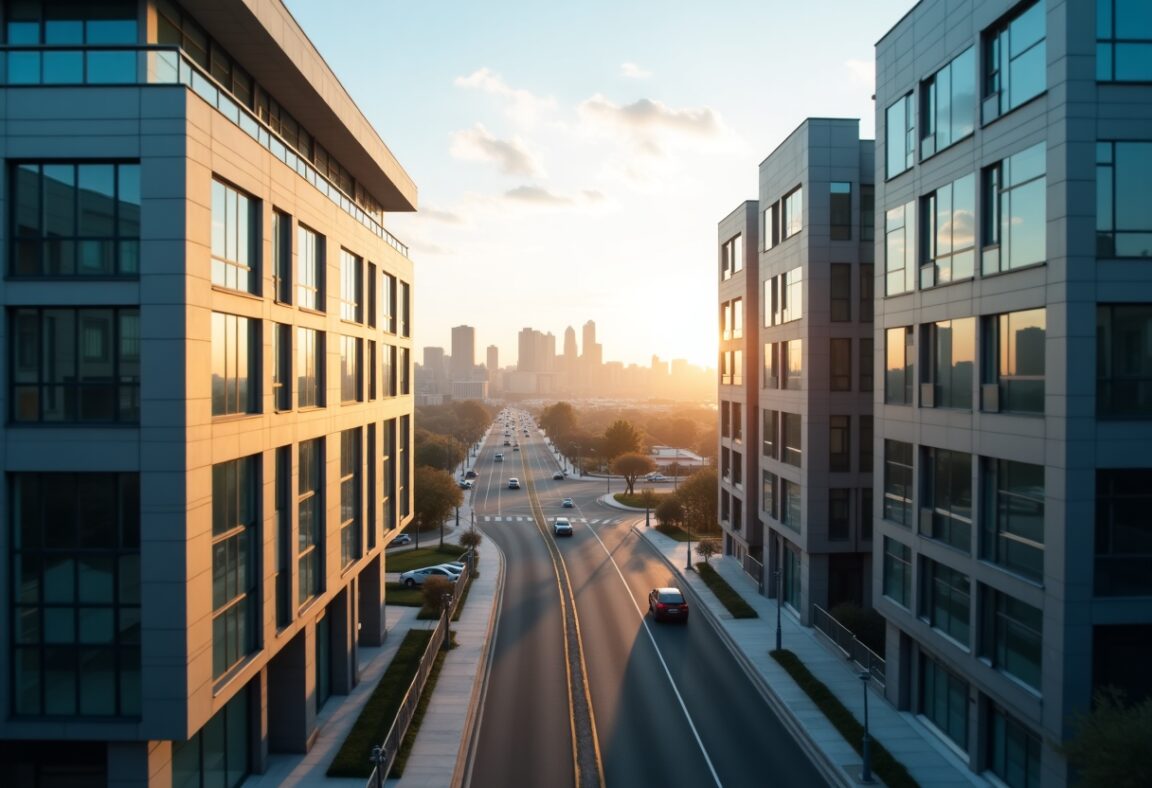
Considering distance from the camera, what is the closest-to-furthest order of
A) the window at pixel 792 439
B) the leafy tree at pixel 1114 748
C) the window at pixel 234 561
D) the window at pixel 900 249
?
1. the leafy tree at pixel 1114 748
2. the window at pixel 234 561
3. the window at pixel 900 249
4. the window at pixel 792 439

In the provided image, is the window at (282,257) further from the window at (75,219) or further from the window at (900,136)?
the window at (900,136)

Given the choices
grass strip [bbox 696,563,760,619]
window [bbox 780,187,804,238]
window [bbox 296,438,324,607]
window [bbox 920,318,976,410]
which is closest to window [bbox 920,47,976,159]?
window [bbox 920,318,976,410]

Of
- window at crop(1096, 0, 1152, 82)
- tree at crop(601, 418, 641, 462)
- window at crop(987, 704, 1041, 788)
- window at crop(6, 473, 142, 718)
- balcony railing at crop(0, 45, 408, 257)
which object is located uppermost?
window at crop(1096, 0, 1152, 82)

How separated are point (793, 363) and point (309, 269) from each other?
68.0 ft

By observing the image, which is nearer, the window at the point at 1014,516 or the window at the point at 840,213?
the window at the point at 1014,516

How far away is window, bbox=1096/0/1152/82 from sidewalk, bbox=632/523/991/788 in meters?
15.9

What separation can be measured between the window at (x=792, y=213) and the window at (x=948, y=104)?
10.4 meters

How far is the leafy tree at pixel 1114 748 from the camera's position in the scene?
11.7m

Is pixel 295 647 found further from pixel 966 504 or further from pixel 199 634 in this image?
pixel 966 504

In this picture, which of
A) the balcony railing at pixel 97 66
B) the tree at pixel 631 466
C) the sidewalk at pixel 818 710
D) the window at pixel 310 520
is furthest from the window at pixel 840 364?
the tree at pixel 631 466

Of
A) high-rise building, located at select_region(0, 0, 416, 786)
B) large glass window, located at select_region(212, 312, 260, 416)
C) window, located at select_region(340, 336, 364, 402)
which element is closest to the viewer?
high-rise building, located at select_region(0, 0, 416, 786)

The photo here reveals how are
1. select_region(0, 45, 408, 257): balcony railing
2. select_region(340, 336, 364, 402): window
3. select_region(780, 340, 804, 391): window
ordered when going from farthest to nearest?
select_region(780, 340, 804, 391): window, select_region(340, 336, 364, 402): window, select_region(0, 45, 408, 257): balcony railing

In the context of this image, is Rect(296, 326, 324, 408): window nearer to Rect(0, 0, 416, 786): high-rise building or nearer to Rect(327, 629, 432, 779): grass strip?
Rect(0, 0, 416, 786): high-rise building

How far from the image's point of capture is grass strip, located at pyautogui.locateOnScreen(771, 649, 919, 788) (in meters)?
18.5
